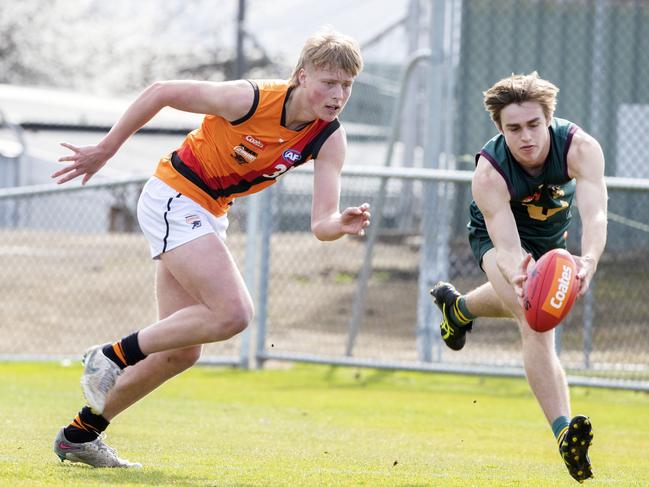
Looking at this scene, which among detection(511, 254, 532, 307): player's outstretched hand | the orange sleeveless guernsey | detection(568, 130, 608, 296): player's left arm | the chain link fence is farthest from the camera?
the chain link fence

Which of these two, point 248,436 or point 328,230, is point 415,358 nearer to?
point 248,436

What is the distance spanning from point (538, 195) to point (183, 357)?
186 centimetres

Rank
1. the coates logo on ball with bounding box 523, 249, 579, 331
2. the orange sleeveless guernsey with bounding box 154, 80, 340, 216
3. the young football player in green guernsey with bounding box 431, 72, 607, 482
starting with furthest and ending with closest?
1. the orange sleeveless guernsey with bounding box 154, 80, 340, 216
2. the young football player in green guernsey with bounding box 431, 72, 607, 482
3. the coates logo on ball with bounding box 523, 249, 579, 331

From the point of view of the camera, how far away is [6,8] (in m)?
44.2

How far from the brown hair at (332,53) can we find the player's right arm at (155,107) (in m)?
0.33

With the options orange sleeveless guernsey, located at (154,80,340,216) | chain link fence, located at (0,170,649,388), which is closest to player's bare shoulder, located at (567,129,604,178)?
orange sleeveless guernsey, located at (154,80,340,216)

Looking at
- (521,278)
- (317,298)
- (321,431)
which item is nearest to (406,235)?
(317,298)

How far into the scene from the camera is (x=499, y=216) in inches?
225

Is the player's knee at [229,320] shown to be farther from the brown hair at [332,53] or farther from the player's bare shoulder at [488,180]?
the player's bare shoulder at [488,180]

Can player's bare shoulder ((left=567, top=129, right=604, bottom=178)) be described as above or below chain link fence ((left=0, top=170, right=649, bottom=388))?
above

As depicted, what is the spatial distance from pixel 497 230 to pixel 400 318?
6912 mm

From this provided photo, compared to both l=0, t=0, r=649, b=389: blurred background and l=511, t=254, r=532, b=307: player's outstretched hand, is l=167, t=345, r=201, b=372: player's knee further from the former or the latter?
l=0, t=0, r=649, b=389: blurred background

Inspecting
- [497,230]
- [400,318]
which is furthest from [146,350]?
[400,318]

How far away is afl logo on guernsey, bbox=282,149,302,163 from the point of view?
5871 millimetres
